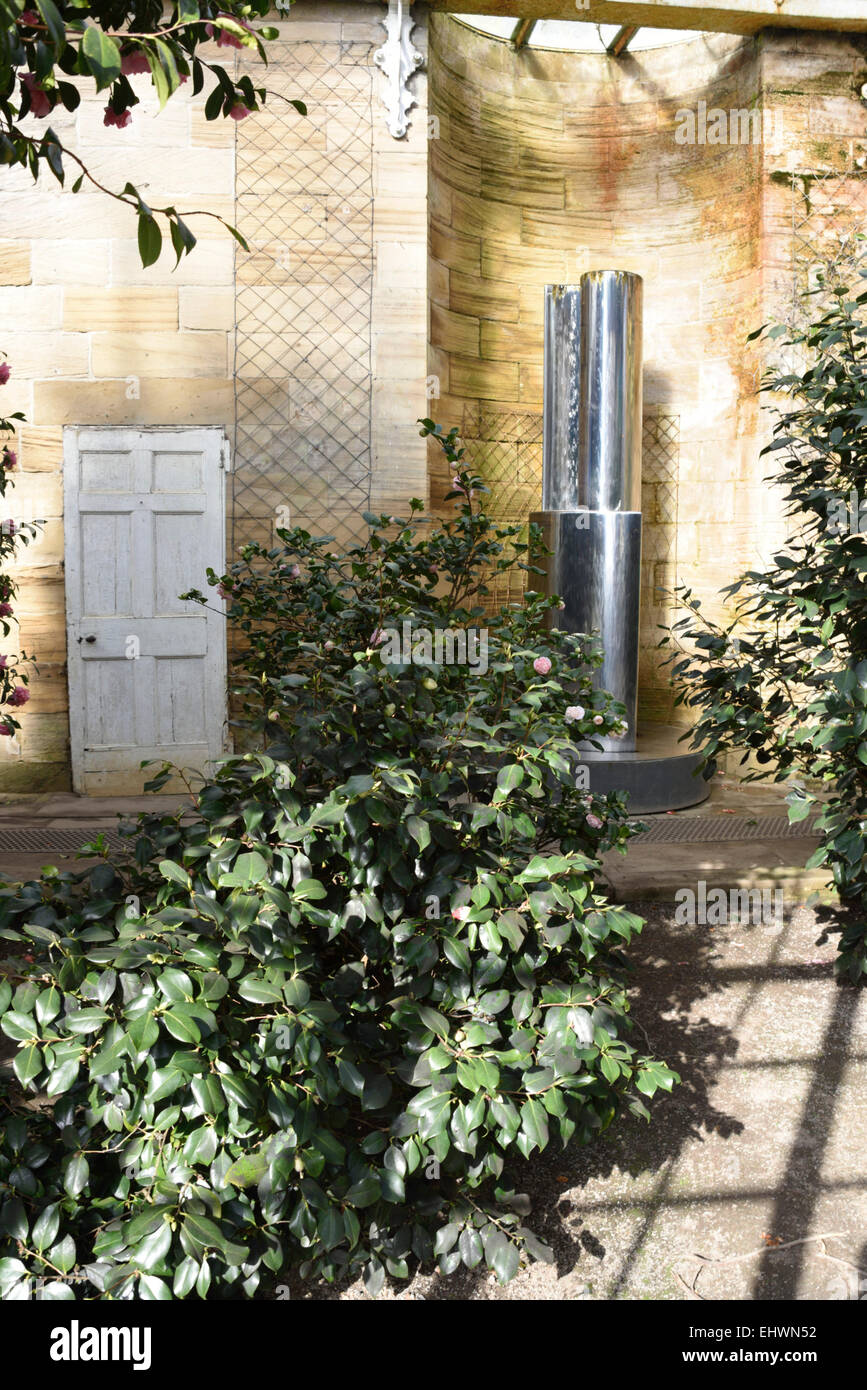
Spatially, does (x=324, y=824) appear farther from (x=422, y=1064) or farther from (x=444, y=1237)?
(x=444, y=1237)

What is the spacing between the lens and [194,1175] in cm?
198

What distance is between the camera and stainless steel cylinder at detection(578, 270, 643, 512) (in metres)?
5.91

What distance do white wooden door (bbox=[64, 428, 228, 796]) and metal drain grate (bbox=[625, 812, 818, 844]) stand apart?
240 centimetres

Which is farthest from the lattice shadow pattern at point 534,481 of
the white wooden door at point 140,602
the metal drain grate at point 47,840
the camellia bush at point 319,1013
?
the camellia bush at point 319,1013

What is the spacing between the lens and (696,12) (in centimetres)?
605

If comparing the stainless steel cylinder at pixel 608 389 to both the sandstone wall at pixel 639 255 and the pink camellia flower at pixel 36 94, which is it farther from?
the pink camellia flower at pixel 36 94

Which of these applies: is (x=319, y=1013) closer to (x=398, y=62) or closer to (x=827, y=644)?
(x=827, y=644)

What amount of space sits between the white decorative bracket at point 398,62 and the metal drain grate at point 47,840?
399 centimetres

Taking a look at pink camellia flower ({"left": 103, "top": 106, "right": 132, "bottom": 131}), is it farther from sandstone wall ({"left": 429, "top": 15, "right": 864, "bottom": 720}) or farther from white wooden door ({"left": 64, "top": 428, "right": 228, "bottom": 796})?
sandstone wall ({"left": 429, "top": 15, "right": 864, "bottom": 720})

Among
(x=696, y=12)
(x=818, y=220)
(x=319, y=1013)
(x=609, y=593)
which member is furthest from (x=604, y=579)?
(x=319, y=1013)

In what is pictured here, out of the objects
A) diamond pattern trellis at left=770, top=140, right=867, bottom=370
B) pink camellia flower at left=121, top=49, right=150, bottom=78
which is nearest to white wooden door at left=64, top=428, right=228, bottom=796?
diamond pattern trellis at left=770, top=140, right=867, bottom=370

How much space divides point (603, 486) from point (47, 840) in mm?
3285
